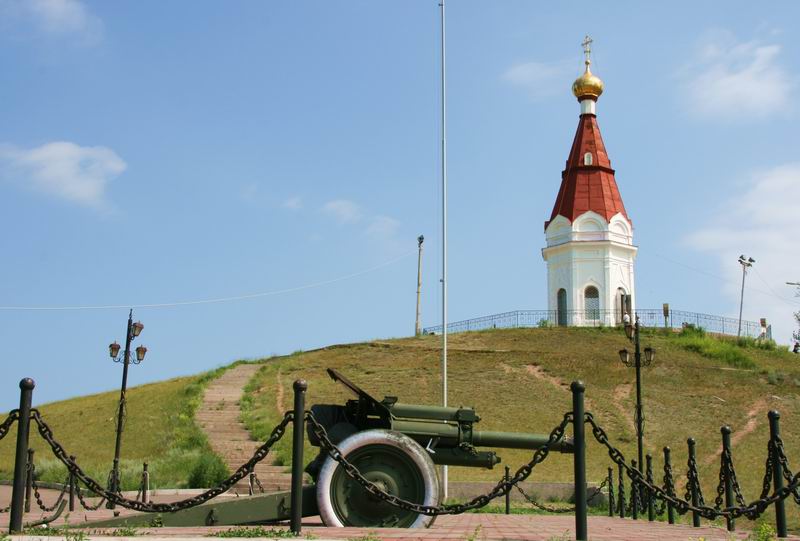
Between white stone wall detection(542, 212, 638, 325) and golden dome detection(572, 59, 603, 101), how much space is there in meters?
8.13

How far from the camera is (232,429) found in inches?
1220

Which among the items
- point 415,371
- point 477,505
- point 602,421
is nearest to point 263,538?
point 477,505

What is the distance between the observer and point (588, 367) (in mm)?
39594

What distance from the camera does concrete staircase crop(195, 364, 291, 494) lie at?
74.2 ft

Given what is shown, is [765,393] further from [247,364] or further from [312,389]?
[247,364]

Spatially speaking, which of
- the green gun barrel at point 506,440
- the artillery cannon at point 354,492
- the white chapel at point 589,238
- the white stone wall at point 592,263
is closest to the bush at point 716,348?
the white chapel at point 589,238

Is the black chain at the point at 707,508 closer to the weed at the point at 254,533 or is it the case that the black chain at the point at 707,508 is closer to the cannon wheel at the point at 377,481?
the cannon wheel at the point at 377,481

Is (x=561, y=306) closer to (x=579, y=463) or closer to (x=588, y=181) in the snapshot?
(x=588, y=181)

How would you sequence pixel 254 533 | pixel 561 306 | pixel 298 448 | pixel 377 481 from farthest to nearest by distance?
pixel 561 306 → pixel 377 481 → pixel 298 448 → pixel 254 533

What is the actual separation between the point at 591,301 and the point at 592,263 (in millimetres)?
2247

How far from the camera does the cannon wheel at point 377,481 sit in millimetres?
8320

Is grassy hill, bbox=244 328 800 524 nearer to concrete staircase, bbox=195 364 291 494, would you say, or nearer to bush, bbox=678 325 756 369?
bush, bbox=678 325 756 369

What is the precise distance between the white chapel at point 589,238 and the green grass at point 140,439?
2107 centimetres

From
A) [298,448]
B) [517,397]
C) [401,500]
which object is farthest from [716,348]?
[298,448]
